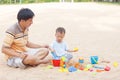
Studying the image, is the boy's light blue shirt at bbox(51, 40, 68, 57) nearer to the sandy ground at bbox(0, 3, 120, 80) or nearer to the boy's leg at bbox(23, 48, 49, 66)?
the boy's leg at bbox(23, 48, 49, 66)

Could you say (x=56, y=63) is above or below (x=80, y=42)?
above

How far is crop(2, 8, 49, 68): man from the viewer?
272 inches

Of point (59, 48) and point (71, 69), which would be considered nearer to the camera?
point (71, 69)

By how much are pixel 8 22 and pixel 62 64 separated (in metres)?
8.15

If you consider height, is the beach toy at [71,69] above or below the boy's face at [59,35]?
below

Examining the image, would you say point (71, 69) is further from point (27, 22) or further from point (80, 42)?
point (80, 42)

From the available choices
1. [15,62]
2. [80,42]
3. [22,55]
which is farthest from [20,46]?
[80,42]

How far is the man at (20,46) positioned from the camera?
272 inches

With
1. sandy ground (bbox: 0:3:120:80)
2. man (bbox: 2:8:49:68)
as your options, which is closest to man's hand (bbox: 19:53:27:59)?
man (bbox: 2:8:49:68)

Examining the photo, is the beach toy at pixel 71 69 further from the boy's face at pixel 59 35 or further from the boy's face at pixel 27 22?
the boy's face at pixel 27 22

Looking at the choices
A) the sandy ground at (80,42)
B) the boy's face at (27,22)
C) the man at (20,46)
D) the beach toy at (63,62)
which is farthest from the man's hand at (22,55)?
the beach toy at (63,62)

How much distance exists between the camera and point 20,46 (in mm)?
7180

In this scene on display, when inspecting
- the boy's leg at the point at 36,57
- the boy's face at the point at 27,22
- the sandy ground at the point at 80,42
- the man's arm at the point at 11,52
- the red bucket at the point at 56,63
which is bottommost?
the sandy ground at the point at 80,42

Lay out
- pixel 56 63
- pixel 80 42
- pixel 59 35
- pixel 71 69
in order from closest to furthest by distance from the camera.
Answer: pixel 71 69, pixel 56 63, pixel 59 35, pixel 80 42
